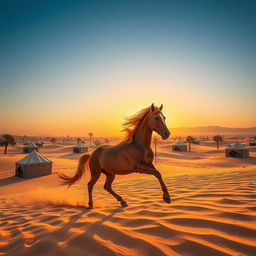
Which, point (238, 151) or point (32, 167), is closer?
point (32, 167)

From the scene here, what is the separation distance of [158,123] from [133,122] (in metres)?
0.73

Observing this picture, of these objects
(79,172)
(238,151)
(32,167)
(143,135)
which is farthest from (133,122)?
(238,151)

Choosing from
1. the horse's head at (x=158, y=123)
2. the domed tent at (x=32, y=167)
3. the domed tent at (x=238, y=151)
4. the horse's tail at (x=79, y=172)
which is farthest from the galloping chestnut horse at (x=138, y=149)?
the domed tent at (x=238, y=151)

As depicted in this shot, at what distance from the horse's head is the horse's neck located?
175 millimetres

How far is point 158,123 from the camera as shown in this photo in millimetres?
3473

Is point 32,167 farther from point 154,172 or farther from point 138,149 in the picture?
point 154,172

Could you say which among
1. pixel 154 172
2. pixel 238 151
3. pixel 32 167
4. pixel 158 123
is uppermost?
pixel 158 123

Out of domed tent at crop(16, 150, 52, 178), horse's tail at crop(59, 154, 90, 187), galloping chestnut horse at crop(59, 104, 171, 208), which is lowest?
domed tent at crop(16, 150, 52, 178)

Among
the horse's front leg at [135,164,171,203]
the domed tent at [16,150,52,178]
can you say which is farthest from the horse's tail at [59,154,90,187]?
the domed tent at [16,150,52,178]

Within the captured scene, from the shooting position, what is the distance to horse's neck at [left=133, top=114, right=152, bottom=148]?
12.3ft

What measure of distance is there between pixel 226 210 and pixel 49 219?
3.13 metres

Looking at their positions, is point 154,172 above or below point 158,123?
below

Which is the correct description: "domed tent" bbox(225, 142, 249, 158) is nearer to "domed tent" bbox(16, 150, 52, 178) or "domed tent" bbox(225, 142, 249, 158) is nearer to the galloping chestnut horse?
"domed tent" bbox(16, 150, 52, 178)

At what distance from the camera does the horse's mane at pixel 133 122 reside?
3943 millimetres
